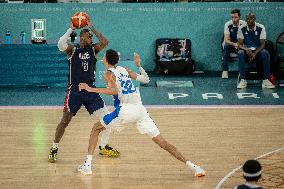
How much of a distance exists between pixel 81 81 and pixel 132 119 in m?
1.54

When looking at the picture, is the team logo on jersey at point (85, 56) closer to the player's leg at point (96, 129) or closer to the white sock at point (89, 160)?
the player's leg at point (96, 129)

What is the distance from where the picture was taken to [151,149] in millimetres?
13219

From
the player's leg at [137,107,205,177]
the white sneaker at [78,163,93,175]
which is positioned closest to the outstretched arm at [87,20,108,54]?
the player's leg at [137,107,205,177]

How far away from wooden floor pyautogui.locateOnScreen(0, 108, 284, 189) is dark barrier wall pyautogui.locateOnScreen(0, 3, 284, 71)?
429 cm

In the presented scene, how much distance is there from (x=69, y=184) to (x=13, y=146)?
2499mm

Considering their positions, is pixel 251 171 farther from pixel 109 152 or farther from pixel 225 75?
pixel 225 75

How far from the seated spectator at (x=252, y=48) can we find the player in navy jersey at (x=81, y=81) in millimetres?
6418

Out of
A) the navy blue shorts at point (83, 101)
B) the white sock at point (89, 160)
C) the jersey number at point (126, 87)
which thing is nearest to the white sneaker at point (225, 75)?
the navy blue shorts at point (83, 101)

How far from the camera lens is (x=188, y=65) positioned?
65.6 feet

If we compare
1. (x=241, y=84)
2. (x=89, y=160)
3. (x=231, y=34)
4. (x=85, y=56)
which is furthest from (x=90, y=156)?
(x=231, y=34)

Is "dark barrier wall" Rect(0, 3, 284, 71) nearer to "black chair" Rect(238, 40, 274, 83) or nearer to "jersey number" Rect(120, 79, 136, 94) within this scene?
"black chair" Rect(238, 40, 274, 83)

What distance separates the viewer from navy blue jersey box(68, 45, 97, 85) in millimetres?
12703

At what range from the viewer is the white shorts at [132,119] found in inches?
452

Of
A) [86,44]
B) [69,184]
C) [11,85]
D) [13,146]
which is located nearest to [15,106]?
[11,85]
